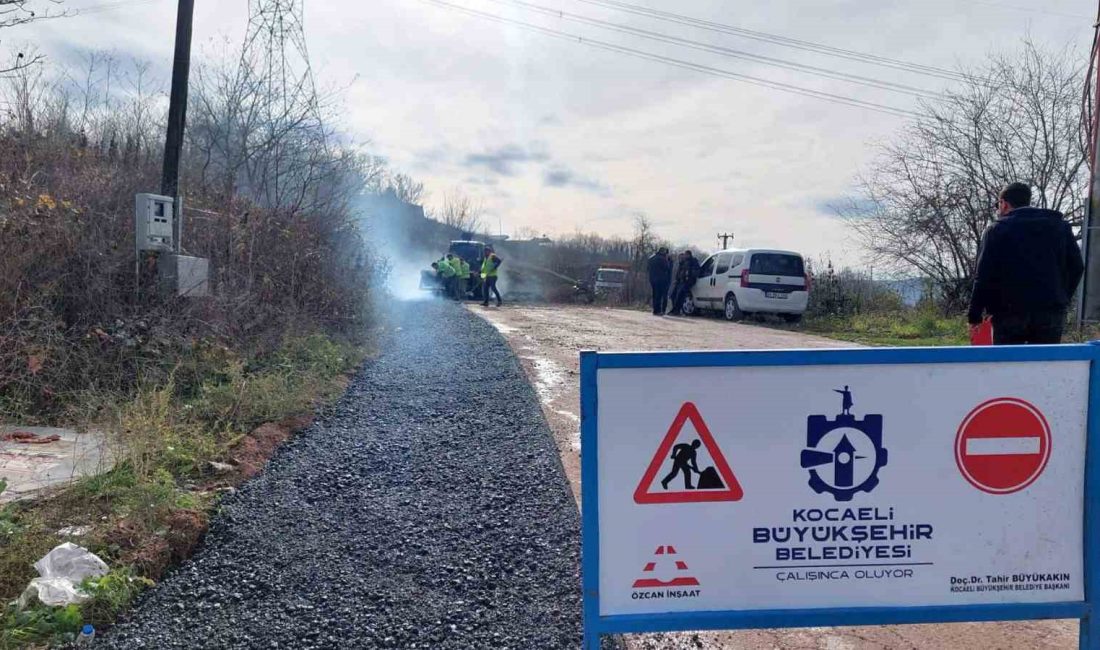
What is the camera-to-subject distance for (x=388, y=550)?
3.94 m

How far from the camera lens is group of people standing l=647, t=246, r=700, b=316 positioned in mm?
21359

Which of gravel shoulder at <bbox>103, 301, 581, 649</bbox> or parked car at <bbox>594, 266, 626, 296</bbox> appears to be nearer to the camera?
gravel shoulder at <bbox>103, 301, 581, 649</bbox>

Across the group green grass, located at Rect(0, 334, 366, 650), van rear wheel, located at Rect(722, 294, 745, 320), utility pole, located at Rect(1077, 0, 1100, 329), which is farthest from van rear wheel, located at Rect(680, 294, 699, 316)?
green grass, located at Rect(0, 334, 366, 650)

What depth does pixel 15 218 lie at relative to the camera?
23.2ft

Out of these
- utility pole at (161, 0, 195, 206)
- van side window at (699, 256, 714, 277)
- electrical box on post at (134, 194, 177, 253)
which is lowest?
electrical box on post at (134, 194, 177, 253)

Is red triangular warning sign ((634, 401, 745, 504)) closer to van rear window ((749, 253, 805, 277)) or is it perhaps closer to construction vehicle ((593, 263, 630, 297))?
van rear window ((749, 253, 805, 277))

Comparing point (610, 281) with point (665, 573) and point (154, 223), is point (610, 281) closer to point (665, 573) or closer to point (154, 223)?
point (154, 223)

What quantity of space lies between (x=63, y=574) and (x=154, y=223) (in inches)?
206

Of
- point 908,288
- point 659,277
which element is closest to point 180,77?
point 659,277

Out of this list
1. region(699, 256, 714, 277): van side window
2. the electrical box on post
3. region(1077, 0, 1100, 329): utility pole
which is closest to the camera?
the electrical box on post

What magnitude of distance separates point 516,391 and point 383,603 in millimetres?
4585

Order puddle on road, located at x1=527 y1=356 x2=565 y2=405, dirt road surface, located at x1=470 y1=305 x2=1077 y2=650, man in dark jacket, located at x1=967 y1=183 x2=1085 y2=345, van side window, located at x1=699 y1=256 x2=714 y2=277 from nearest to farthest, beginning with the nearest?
dirt road surface, located at x1=470 y1=305 x2=1077 y2=650, man in dark jacket, located at x1=967 y1=183 x2=1085 y2=345, puddle on road, located at x1=527 y1=356 x2=565 y2=405, van side window, located at x1=699 y1=256 x2=714 y2=277

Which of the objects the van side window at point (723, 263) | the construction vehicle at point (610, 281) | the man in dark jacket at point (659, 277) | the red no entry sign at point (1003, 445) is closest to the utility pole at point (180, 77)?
the red no entry sign at point (1003, 445)

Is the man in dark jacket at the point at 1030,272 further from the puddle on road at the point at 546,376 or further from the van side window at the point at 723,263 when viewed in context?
the van side window at the point at 723,263
